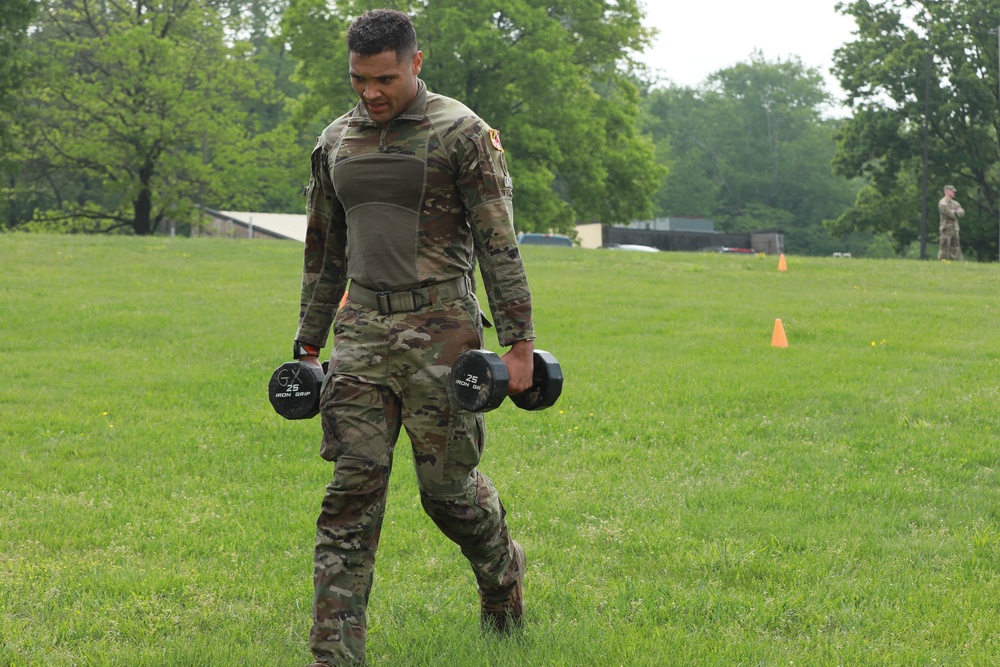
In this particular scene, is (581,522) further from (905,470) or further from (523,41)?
(523,41)

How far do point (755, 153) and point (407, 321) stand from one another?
301 feet

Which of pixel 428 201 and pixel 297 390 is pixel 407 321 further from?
pixel 297 390

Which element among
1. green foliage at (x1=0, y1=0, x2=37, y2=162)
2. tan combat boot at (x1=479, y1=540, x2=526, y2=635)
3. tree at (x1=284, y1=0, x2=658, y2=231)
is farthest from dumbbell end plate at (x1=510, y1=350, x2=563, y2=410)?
green foliage at (x1=0, y1=0, x2=37, y2=162)

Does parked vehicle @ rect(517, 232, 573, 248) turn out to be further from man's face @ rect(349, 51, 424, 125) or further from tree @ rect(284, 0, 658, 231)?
man's face @ rect(349, 51, 424, 125)

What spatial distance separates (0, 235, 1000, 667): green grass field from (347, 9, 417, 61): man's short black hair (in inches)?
89.3

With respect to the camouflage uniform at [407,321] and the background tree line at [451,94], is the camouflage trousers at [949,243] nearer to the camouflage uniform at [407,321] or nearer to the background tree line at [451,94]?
the background tree line at [451,94]

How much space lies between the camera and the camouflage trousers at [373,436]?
169 inches

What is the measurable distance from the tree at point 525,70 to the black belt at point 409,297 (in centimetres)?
3902

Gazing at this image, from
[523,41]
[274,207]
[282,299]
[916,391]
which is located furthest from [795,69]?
[916,391]

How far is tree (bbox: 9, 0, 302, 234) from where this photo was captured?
48.2 m

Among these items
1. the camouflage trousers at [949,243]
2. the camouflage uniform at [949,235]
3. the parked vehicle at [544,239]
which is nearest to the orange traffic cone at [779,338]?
the camouflage uniform at [949,235]

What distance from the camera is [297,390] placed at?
4.69 meters

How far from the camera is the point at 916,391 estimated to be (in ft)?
36.2

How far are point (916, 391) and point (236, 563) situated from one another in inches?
290
